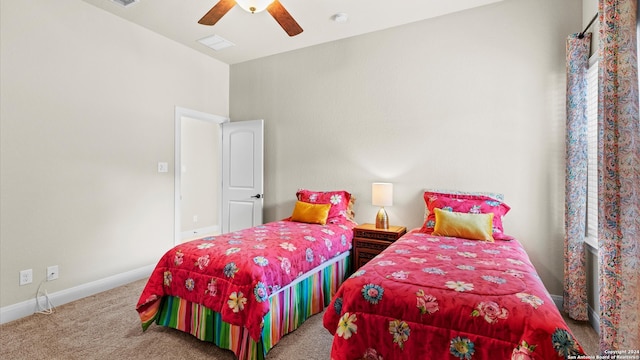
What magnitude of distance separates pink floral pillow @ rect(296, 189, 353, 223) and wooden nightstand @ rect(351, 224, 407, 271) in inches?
10.5

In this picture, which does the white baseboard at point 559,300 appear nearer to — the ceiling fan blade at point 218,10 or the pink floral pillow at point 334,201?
the pink floral pillow at point 334,201

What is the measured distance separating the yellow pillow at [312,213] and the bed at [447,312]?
138 centimetres

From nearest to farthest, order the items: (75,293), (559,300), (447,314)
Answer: (447,314) → (559,300) → (75,293)

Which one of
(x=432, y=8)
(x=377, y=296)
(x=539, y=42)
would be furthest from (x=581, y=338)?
(x=432, y=8)

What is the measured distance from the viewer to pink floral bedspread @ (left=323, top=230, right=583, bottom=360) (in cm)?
134

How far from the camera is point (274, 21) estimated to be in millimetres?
3535

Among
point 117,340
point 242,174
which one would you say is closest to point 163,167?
point 242,174

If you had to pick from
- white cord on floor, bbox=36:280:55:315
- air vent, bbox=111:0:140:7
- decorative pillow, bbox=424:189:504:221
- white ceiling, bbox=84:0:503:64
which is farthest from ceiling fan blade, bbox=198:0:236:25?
white cord on floor, bbox=36:280:55:315

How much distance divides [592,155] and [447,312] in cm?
220

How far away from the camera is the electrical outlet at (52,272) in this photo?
295 cm

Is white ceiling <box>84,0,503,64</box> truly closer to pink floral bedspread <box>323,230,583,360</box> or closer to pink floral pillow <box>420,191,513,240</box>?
pink floral pillow <box>420,191,513,240</box>

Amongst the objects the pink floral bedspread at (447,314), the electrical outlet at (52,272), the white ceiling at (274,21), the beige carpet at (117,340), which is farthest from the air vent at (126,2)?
the pink floral bedspread at (447,314)

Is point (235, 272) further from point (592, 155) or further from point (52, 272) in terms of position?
point (592, 155)

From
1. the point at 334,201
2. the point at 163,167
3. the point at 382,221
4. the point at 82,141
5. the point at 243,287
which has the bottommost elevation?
the point at 243,287
